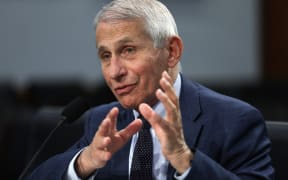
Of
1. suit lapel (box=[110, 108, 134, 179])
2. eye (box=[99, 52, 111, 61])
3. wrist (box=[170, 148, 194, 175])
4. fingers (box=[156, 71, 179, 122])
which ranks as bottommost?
suit lapel (box=[110, 108, 134, 179])

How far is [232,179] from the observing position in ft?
4.86

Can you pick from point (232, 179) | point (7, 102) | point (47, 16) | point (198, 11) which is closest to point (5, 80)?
point (47, 16)

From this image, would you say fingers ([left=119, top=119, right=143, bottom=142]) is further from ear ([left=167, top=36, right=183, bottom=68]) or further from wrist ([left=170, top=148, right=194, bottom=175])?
ear ([left=167, top=36, right=183, bottom=68])

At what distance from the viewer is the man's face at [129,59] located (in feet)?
5.13

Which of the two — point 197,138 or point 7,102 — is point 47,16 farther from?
point 197,138

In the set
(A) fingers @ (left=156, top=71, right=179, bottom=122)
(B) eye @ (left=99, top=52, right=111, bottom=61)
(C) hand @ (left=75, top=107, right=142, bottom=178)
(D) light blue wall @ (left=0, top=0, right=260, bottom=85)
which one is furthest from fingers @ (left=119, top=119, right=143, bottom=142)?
(D) light blue wall @ (left=0, top=0, right=260, bottom=85)

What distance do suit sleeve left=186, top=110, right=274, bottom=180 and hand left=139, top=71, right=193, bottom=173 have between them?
4.7 inches

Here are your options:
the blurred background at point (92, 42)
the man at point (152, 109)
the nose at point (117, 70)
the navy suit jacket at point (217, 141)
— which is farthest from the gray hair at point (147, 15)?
the blurred background at point (92, 42)

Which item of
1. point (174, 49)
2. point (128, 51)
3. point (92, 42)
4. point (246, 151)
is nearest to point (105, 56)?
point (128, 51)

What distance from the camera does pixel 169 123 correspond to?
1.39 m

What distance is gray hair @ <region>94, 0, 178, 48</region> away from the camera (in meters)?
A: 1.56

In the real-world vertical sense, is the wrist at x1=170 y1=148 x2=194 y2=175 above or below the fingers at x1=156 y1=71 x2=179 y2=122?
below

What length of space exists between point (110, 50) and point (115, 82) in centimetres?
8

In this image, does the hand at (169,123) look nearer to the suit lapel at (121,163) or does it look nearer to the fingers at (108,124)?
the fingers at (108,124)
